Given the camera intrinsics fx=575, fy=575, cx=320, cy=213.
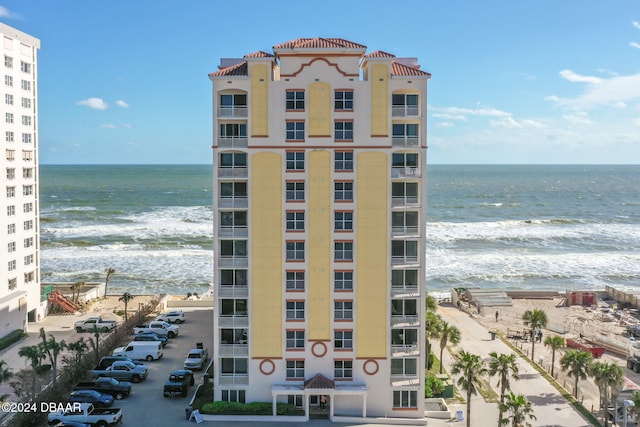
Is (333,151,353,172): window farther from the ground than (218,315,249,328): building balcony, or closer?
farther from the ground

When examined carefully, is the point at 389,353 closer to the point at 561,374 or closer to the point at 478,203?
the point at 561,374

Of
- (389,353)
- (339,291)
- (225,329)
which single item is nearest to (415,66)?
(339,291)

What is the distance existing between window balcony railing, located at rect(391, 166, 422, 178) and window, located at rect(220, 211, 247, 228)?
10.2m

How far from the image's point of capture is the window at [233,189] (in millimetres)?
38250

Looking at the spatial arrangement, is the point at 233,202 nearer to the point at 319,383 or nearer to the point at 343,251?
the point at 343,251

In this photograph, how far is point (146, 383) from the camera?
4269 centimetres

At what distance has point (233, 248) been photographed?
3825 centimetres

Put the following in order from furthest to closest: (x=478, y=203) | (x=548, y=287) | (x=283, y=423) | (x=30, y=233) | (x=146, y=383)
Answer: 1. (x=478, y=203)
2. (x=548, y=287)
3. (x=30, y=233)
4. (x=146, y=383)
5. (x=283, y=423)

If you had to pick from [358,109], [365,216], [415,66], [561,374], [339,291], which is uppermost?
[415,66]


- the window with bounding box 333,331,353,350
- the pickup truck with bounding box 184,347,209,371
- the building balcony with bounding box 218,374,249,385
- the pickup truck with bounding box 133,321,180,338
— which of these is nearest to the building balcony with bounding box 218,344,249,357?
the building balcony with bounding box 218,374,249,385

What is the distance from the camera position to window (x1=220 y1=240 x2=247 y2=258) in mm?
38219

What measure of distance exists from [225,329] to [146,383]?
9.32m

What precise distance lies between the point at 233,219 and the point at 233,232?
88 cm

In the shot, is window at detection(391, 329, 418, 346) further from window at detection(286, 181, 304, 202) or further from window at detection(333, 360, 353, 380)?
window at detection(286, 181, 304, 202)
